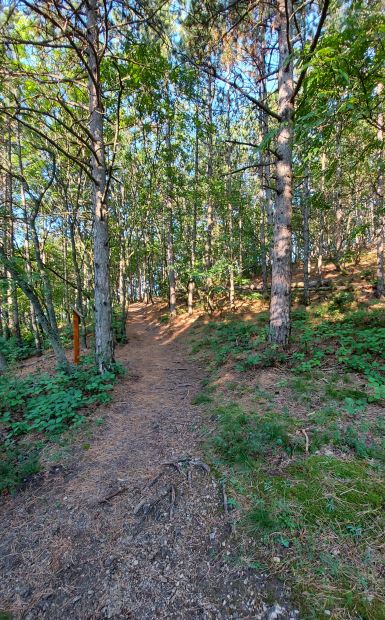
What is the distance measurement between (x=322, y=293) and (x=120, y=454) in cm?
1036

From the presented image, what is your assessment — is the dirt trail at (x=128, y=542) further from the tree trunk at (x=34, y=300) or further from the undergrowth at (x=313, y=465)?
the tree trunk at (x=34, y=300)

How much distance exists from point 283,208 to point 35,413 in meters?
6.04

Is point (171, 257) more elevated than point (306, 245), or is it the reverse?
point (171, 257)

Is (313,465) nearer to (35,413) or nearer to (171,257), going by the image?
(35,413)

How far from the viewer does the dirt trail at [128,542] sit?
1893 millimetres

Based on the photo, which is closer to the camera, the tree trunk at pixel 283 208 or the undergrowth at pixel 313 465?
the undergrowth at pixel 313 465

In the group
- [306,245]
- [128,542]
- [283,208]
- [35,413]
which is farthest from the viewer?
[306,245]

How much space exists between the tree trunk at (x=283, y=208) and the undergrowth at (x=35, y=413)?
392cm

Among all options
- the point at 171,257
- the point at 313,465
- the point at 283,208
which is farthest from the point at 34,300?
the point at 171,257

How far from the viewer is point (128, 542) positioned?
2.36m

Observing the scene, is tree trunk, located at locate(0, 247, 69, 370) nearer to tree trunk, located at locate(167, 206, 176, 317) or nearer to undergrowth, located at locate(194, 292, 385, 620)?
undergrowth, located at locate(194, 292, 385, 620)

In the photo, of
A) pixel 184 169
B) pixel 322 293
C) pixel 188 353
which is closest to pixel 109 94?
pixel 184 169

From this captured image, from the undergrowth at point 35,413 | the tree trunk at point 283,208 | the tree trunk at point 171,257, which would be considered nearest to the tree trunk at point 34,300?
the undergrowth at point 35,413

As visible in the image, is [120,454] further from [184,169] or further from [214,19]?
[184,169]
